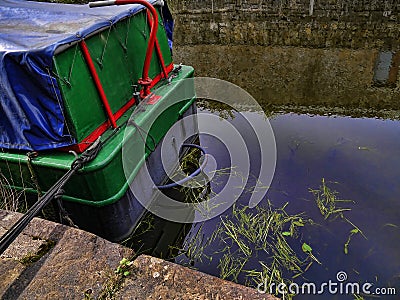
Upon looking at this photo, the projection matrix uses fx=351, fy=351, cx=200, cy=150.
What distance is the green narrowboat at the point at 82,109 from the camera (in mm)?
3330

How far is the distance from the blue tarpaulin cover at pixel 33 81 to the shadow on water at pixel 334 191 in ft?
7.10

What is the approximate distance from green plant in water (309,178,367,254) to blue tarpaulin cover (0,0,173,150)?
11.1ft

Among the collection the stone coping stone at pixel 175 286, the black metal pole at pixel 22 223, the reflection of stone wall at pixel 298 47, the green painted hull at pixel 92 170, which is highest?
the black metal pole at pixel 22 223

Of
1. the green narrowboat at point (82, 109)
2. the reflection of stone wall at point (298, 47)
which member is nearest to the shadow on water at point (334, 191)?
the green narrowboat at point (82, 109)

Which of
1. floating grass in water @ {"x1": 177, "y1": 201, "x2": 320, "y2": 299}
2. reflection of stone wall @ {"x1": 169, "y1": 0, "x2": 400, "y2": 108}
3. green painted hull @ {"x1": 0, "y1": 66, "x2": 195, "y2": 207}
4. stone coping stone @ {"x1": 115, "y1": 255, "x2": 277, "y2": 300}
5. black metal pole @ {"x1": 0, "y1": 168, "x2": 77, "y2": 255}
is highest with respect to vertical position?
black metal pole @ {"x1": 0, "y1": 168, "x2": 77, "y2": 255}

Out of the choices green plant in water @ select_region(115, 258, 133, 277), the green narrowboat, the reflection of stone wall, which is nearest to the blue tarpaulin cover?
the green narrowboat

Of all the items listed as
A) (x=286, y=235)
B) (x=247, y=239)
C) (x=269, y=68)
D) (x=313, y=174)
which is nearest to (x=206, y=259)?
(x=247, y=239)

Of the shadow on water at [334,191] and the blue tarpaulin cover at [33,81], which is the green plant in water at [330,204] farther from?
the blue tarpaulin cover at [33,81]

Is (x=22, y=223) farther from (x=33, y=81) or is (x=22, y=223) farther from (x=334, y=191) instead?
(x=334, y=191)

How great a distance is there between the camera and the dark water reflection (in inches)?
162

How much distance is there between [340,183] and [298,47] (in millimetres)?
6466

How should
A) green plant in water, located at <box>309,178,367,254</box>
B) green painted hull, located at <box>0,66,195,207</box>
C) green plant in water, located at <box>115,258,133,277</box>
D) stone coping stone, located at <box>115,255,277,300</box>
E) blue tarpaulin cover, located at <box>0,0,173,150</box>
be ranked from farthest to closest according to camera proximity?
green plant in water, located at <box>309,178,367,254</box>, green painted hull, located at <box>0,66,195,207</box>, blue tarpaulin cover, located at <box>0,0,173,150</box>, green plant in water, located at <box>115,258,133,277</box>, stone coping stone, located at <box>115,255,277,300</box>

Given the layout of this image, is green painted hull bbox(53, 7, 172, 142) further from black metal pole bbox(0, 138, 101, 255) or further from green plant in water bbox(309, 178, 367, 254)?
green plant in water bbox(309, 178, 367, 254)

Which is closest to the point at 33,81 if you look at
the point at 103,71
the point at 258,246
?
the point at 103,71
